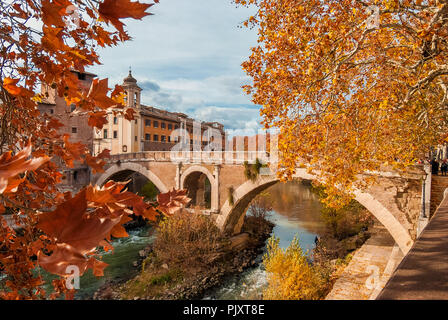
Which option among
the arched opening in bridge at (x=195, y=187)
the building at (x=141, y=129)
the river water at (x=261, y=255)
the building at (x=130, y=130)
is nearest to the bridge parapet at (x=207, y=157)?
the arched opening in bridge at (x=195, y=187)

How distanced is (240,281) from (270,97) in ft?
34.4

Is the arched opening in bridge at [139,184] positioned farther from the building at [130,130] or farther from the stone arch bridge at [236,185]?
the building at [130,130]

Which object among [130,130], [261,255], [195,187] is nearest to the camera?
[261,255]

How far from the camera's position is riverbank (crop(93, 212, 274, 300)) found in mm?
11875

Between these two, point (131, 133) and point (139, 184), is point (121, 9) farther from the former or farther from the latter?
point (139, 184)

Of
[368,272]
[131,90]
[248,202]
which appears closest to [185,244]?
[248,202]

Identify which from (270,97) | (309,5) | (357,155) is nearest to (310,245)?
(357,155)

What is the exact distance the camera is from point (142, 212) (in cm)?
144

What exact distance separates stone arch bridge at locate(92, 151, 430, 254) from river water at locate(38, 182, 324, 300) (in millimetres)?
3689

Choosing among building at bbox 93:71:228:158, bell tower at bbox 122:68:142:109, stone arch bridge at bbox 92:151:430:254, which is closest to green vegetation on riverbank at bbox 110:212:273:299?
stone arch bridge at bbox 92:151:430:254

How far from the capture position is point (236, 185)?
16719 millimetres

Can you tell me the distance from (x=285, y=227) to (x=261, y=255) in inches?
181
